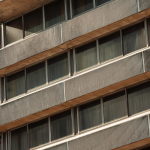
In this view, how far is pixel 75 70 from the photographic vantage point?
25.5 m

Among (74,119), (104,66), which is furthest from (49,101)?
(104,66)

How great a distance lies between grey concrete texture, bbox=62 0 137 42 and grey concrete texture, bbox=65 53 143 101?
1900 mm

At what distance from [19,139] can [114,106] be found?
511 cm

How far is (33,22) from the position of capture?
27656 millimetres

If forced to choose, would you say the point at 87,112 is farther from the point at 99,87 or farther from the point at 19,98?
the point at 19,98

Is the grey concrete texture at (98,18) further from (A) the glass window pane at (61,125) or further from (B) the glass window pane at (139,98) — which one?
(A) the glass window pane at (61,125)

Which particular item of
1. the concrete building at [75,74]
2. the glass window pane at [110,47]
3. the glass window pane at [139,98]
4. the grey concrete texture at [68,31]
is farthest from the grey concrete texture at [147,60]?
the grey concrete texture at [68,31]

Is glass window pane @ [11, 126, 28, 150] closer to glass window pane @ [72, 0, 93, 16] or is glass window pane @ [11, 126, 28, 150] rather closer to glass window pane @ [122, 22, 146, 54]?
glass window pane @ [72, 0, 93, 16]

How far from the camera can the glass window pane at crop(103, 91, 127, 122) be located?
23.7 meters

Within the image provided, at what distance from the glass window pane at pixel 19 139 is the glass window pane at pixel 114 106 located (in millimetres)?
4274

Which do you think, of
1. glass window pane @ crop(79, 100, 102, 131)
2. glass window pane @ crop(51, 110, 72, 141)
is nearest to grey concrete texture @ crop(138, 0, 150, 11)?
glass window pane @ crop(79, 100, 102, 131)

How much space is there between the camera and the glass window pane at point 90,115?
24359 mm

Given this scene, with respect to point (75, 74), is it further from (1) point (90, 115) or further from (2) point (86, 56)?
(1) point (90, 115)

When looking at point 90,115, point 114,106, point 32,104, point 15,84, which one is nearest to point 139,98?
point 114,106
